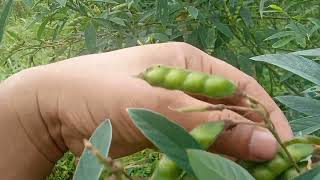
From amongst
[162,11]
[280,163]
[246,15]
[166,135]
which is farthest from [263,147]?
[246,15]

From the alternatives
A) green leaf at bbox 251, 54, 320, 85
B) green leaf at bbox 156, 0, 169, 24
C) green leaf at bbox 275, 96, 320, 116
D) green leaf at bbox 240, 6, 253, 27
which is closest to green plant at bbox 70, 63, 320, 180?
green leaf at bbox 251, 54, 320, 85

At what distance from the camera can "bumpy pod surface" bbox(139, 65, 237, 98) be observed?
63 cm

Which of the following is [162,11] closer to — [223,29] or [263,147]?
[223,29]

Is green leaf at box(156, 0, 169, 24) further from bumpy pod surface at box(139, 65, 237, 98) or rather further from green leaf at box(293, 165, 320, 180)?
green leaf at box(293, 165, 320, 180)

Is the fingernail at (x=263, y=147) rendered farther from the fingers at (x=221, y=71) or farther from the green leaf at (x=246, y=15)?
the green leaf at (x=246, y=15)

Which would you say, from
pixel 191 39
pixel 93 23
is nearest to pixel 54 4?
pixel 93 23

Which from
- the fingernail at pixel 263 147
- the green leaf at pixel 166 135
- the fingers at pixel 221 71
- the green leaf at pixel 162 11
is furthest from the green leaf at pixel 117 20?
the green leaf at pixel 166 135

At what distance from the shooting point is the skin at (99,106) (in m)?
0.77

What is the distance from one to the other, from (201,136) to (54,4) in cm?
134

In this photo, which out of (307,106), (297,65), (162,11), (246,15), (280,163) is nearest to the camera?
(280,163)

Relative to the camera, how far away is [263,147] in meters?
0.65

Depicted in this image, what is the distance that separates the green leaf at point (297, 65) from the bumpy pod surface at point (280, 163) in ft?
0.46

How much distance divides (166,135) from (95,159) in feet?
0.22

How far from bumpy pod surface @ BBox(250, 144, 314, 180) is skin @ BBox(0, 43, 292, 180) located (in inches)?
0.6
